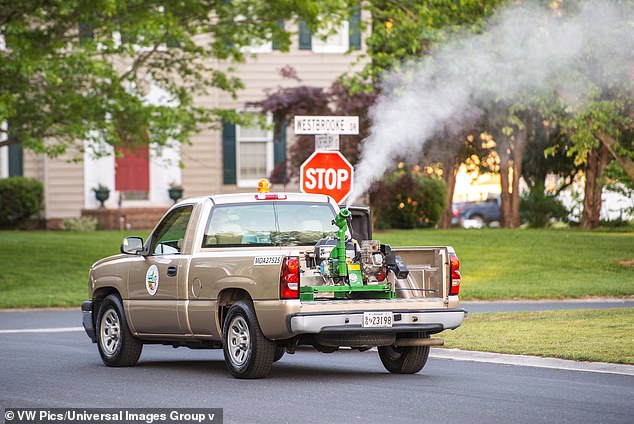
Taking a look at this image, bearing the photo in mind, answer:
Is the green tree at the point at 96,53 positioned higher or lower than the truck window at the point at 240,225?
higher

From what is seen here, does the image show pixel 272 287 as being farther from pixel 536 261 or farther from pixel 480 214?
pixel 480 214

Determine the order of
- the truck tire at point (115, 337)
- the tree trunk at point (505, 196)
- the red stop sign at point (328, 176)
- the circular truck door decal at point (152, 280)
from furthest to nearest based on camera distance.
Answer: the tree trunk at point (505, 196) → the red stop sign at point (328, 176) → the truck tire at point (115, 337) → the circular truck door decal at point (152, 280)

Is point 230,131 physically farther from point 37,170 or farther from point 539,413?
point 539,413

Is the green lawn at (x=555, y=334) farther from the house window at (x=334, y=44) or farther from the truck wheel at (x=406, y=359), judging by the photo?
the house window at (x=334, y=44)

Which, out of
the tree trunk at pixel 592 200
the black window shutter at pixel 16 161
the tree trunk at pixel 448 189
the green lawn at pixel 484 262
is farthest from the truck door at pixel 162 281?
the tree trunk at pixel 448 189

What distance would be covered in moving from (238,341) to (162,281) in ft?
4.66

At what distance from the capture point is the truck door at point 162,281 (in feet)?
43.7

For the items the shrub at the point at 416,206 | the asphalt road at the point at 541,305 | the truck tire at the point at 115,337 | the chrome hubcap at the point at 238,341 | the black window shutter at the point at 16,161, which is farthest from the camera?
the shrub at the point at 416,206

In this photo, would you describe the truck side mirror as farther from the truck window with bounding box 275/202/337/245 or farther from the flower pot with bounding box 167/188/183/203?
the flower pot with bounding box 167/188/183/203

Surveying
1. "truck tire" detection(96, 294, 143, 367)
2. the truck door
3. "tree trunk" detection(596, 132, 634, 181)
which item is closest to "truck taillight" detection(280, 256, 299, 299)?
the truck door

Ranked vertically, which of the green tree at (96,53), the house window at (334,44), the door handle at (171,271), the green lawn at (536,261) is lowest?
the green lawn at (536,261)

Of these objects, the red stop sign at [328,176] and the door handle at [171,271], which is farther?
the red stop sign at [328,176]

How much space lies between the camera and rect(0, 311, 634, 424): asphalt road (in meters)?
10.1

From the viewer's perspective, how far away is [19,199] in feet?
126
